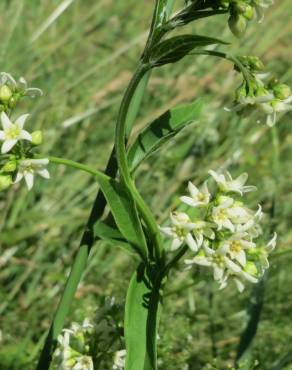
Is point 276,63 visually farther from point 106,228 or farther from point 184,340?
point 106,228

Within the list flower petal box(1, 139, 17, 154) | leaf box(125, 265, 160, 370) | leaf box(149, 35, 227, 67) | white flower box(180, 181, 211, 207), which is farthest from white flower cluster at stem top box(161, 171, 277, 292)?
flower petal box(1, 139, 17, 154)

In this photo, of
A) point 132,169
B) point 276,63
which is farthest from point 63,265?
point 276,63

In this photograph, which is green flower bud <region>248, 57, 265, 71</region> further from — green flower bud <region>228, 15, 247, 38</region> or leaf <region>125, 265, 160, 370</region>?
leaf <region>125, 265, 160, 370</region>

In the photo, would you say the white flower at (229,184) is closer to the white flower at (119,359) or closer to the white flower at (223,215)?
the white flower at (223,215)

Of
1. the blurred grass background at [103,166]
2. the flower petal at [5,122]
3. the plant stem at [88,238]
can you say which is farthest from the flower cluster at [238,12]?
the blurred grass background at [103,166]

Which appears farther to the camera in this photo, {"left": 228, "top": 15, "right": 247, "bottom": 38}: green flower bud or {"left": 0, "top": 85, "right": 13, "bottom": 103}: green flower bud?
{"left": 0, "top": 85, "right": 13, "bottom": 103}: green flower bud

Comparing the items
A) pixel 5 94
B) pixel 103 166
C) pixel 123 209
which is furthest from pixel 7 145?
pixel 103 166
